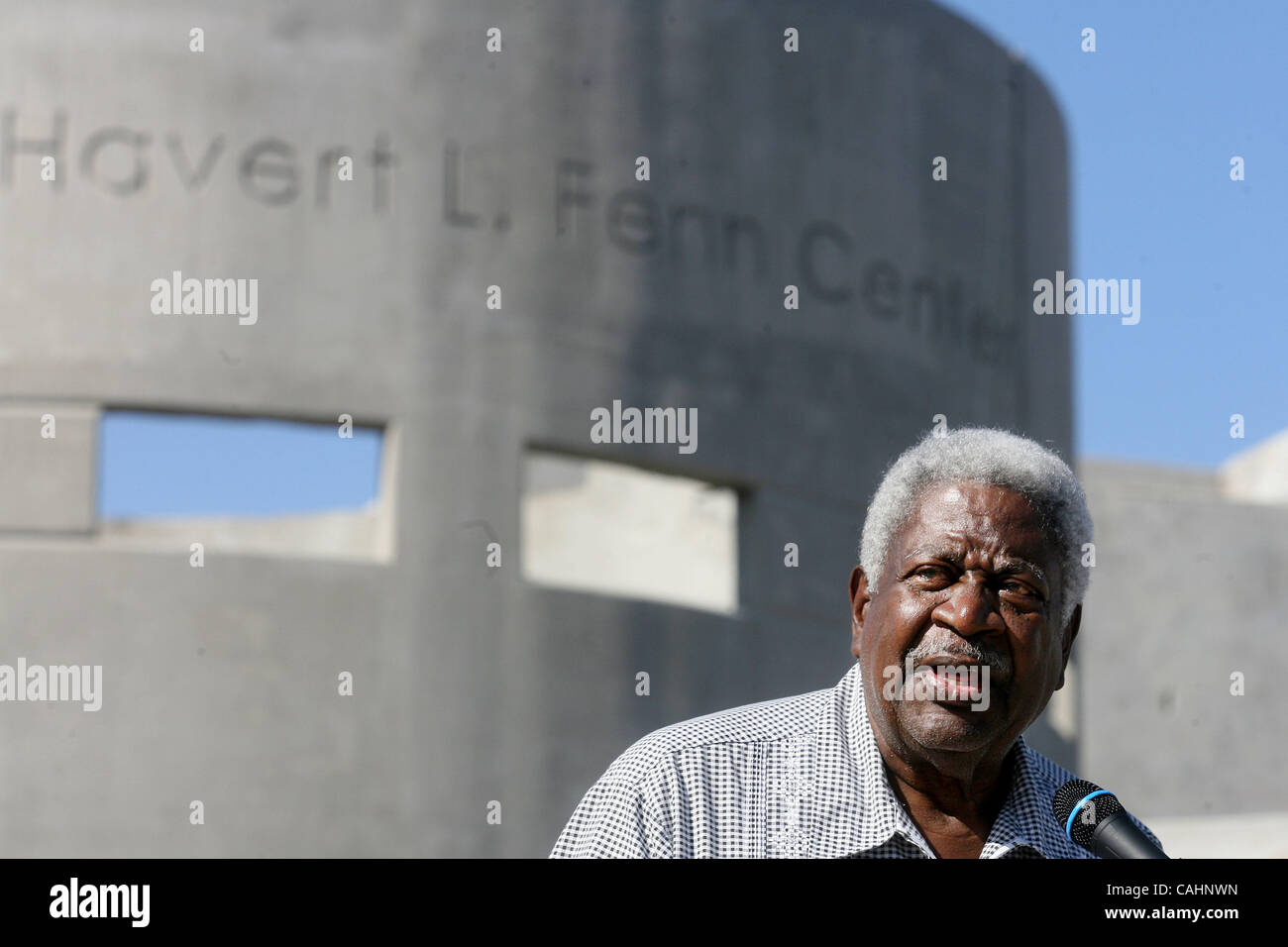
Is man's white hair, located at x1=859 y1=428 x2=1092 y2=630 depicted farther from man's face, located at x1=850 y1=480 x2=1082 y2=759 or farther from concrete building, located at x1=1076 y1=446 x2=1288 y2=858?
concrete building, located at x1=1076 y1=446 x2=1288 y2=858

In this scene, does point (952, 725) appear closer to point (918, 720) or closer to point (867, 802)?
point (918, 720)

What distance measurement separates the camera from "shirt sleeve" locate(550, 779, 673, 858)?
252 centimetres

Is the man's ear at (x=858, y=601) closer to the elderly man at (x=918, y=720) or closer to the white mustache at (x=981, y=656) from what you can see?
the elderly man at (x=918, y=720)

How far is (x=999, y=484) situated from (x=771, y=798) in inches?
22.4

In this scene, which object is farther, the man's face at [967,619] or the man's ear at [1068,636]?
the man's ear at [1068,636]

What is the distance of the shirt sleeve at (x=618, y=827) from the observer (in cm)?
252

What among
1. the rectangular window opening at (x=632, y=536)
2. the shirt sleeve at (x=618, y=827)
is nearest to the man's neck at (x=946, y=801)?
the shirt sleeve at (x=618, y=827)

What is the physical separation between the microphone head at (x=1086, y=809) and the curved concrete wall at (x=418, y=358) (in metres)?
7.53

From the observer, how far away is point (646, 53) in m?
10.8

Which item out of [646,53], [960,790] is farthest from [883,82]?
[960,790]

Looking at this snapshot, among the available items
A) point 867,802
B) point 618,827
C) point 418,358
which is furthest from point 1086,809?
point 418,358

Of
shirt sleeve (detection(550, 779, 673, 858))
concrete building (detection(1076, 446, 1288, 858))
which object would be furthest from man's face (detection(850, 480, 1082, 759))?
concrete building (detection(1076, 446, 1288, 858))
